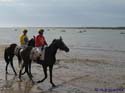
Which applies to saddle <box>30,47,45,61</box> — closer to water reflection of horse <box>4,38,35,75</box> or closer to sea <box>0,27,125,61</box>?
water reflection of horse <box>4,38,35,75</box>

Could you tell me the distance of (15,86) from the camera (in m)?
12.2

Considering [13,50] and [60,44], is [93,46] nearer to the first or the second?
[13,50]

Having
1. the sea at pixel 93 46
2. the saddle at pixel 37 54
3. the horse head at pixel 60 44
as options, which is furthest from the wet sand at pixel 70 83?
the sea at pixel 93 46

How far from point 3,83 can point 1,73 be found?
281 centimetres

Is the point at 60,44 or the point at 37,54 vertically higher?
the point at 60,44

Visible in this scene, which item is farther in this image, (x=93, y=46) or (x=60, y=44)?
(x=93, y=46)

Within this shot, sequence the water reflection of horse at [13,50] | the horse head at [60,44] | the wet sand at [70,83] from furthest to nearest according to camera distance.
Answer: the water reflection of horse at [13,50], the horse head at [60,44], the wet sand at [70,83]

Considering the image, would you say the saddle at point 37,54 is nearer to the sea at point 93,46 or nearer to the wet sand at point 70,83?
the wet sand at point 70,83

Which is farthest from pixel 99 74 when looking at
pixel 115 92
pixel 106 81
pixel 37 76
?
pixel 115 92

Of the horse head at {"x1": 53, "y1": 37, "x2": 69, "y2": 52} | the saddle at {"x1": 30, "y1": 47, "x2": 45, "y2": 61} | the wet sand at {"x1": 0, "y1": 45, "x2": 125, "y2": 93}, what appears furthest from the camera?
the saddle at {"x1": 30, "y1": 47, "x2": 45, "y2": 61}

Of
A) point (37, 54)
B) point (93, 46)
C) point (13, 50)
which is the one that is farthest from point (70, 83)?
point (93, 46)

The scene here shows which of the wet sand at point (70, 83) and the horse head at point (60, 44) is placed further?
the horse head at point (60, 44)

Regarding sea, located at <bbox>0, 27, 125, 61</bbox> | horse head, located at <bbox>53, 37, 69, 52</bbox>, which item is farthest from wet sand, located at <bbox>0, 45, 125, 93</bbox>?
sea, located at <bbox>0, 27, 125, 61</bbox>

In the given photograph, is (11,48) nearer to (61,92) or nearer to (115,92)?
(61,92)
